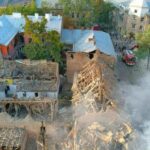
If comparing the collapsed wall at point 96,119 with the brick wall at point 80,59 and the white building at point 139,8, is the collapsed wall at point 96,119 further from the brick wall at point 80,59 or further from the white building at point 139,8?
the white building at point 139,8

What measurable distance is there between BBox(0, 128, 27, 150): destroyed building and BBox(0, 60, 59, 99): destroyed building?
5285 mm

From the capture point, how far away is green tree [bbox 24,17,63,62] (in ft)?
125

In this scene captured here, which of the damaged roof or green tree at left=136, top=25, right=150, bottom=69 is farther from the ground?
green tree at left=136, top=25, right=150, bottom=69

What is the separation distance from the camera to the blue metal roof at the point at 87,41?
38325 millimetres

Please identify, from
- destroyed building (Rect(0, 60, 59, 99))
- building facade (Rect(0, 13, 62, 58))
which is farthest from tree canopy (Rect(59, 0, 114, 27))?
destroyed building (Rect(0, 60, 59, 99))

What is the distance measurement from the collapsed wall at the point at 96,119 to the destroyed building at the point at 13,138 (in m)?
4.20

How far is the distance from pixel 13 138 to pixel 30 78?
8395mm

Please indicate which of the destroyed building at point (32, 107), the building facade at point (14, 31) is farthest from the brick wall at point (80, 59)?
the destroyed building at point (32, 107)

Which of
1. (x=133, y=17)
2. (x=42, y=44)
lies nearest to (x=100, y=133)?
(x=42, y=44)

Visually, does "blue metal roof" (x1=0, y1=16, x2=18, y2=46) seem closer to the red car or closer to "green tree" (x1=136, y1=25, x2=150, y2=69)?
the red car

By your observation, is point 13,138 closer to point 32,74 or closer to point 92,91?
point 92,91

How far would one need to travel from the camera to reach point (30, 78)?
35.5 m

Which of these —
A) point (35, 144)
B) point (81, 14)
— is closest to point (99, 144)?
point (35, 144)

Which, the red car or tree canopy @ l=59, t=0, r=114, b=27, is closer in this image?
the red car
